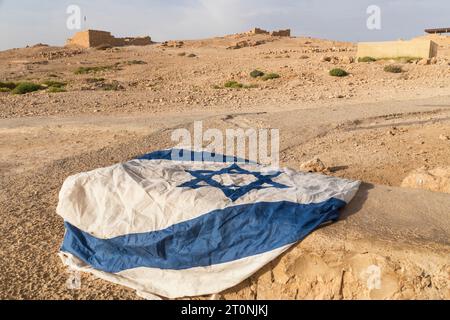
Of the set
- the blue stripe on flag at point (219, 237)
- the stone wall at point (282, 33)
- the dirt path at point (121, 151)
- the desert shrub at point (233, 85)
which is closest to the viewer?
the blue stripe on flag at point (219, 237)

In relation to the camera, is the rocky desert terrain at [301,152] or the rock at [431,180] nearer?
the rocky desert terrain at [301,152]

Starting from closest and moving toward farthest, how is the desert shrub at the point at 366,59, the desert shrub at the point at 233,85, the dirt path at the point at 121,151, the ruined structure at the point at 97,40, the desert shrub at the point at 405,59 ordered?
1. the dirt path at the point at 121,151
2. the desert shrub at the point at 233,85
3. the desert shrub at the point at 405,59
4. the desert shrub at the point at 366,59
5. the ruined structure at the point at 97,40

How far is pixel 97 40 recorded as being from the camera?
39.4m

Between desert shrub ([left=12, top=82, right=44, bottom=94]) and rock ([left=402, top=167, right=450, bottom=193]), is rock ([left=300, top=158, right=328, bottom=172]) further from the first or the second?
desert shrub ([left=12, top=82, right=44, bottom=94])

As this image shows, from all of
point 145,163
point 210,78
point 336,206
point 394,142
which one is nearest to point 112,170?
point 145,163

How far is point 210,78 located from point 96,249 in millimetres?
14224

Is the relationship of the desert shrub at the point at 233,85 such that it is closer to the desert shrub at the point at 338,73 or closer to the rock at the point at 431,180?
the desert shrub at the point at 338,73

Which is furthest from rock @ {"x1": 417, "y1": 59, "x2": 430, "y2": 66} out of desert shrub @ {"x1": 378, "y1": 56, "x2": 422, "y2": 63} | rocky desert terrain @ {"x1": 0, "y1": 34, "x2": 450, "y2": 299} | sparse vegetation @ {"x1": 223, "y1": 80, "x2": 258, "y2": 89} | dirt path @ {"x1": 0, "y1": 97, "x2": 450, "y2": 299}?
sparse vegetation @ {"x1": 223, "y1": 80, "x2": 258, "y2": 89}

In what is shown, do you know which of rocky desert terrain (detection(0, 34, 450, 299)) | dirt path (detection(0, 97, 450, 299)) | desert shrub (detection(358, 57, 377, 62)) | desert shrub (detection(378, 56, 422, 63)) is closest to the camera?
rocky desert terrain (detection(0, 34, 450, 299))

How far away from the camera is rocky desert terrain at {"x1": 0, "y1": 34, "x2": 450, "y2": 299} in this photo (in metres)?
3.08

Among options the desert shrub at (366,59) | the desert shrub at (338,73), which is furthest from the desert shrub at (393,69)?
the desert shrub at (366,59)

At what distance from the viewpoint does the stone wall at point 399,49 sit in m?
18.1

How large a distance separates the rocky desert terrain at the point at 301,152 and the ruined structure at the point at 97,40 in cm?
2207
